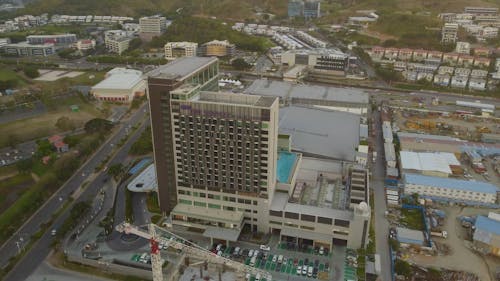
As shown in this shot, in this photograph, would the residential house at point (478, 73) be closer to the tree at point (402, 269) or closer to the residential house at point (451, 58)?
the residential house at point (451, 58)

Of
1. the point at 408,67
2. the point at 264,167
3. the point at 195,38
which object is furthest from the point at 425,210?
the point at 195,38

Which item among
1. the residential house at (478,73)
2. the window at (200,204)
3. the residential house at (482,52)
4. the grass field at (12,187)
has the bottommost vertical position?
the grass field at (12,187)

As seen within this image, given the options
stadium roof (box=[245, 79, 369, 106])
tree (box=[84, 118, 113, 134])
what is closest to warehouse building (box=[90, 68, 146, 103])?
tree (box=[84, 118, 113, 134])

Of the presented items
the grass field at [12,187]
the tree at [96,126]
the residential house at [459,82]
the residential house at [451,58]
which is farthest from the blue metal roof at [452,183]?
the residential house at [451,58]

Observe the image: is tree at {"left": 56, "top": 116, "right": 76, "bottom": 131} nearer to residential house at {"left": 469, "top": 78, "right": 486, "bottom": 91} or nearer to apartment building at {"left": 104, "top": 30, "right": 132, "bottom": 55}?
apartment building at {"left": 104, "top": 30, "right": 132, "bottom": 55}

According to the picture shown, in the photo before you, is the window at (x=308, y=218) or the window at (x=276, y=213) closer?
the window at (x=308, y=218)
